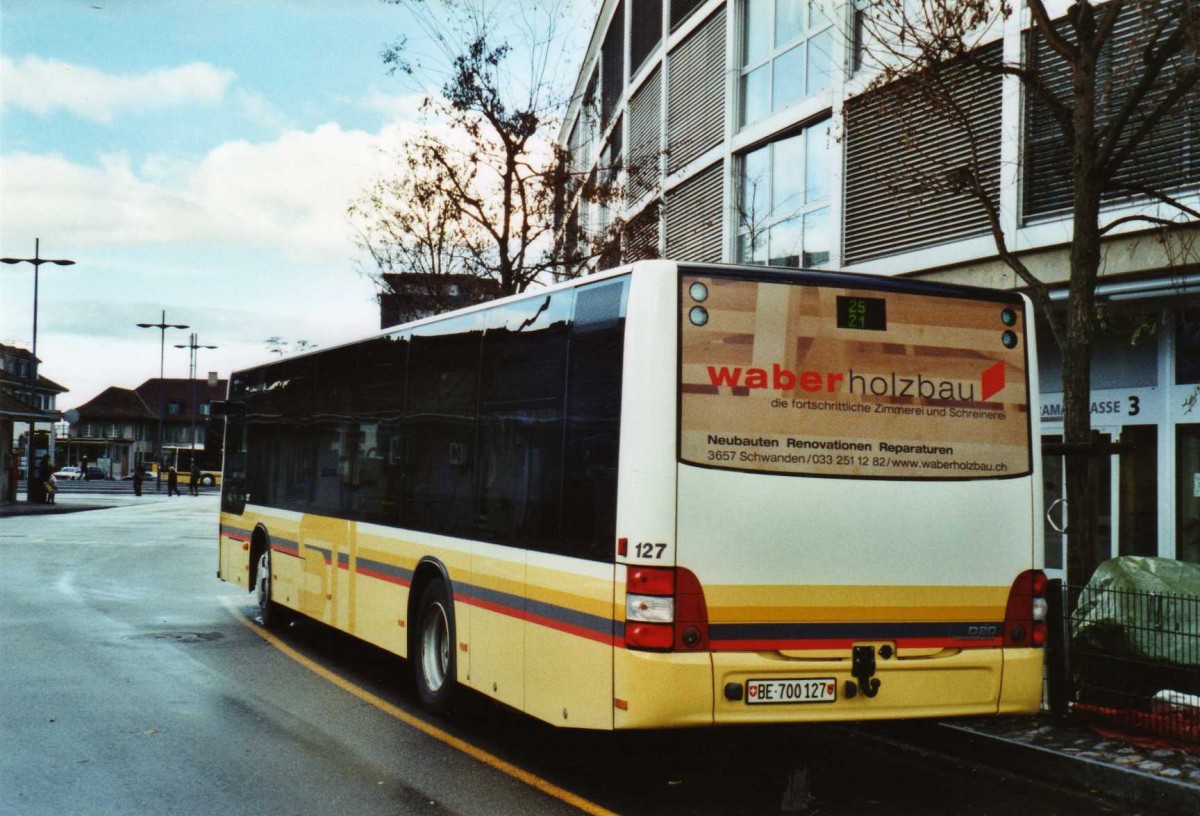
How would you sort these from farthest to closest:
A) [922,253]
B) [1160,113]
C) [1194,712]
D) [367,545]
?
[922,253]
[367,545]
[1160,113]
[1194,712]

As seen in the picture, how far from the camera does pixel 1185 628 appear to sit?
8117mm

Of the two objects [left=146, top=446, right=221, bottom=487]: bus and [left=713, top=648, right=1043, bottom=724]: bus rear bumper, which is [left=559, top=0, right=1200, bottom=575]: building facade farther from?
[left=146, top=446, right=221, bottom=487]: bus

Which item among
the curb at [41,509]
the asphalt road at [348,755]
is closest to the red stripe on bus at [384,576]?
the asphalt road at [348,755]

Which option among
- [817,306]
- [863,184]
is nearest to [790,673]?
[817,306]

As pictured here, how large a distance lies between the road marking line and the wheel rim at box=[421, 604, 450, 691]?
0.30 m

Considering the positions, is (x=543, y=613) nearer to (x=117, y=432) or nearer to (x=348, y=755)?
(x=348, y=755)

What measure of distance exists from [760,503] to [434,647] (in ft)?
11.6

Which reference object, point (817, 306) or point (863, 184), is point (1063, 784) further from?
point (863, 184)

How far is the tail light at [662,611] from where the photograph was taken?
6094 mm

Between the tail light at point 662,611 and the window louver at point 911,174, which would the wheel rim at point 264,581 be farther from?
the tail light at point 662,611

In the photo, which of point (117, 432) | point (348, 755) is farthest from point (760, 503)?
point (117, 432)

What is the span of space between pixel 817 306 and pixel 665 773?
2869mm

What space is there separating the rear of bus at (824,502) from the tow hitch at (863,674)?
1cm

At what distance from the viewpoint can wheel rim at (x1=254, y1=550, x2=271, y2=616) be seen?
1348 centimetres
